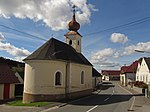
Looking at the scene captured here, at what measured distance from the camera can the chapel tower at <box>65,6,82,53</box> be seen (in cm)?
4331

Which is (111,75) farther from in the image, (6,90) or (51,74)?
(51,74)

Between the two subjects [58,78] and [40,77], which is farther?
[58,78]

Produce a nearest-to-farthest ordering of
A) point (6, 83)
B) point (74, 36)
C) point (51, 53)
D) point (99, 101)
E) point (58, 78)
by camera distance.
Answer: point (99, 101) < point (51, 53) < point (58, 78) < point (6, 83) < point (74, 36)

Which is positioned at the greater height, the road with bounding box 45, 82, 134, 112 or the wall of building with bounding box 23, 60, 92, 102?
the wall of building with bounding box 23, 60, 92, 102

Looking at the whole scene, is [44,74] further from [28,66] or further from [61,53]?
[61,53]

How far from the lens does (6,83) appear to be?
33.0m

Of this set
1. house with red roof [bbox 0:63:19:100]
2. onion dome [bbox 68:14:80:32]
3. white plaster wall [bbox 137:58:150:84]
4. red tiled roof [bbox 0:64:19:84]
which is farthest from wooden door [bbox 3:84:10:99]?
white plaster wall [bbox 137:58:150:84]

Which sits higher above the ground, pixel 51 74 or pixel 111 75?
pixel 111 75

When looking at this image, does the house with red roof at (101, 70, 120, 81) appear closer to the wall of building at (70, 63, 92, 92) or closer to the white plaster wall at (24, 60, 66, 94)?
Answer: the wall of building at (70, 63, 92, 92)

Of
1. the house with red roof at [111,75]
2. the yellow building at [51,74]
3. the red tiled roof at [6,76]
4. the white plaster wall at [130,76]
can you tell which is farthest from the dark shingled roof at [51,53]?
the house with red roof at [111,75]

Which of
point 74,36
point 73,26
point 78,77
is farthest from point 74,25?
point 78,77

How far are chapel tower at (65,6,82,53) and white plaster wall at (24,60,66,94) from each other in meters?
14.7

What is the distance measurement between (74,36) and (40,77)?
54.8 ft

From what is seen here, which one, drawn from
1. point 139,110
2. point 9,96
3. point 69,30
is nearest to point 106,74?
point 69,30
